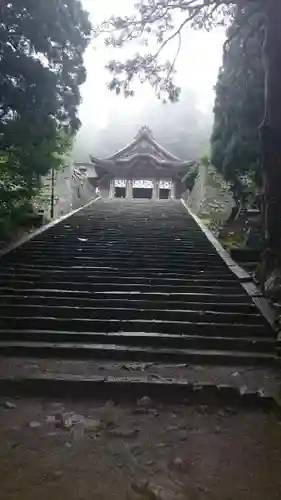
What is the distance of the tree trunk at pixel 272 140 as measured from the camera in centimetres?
740

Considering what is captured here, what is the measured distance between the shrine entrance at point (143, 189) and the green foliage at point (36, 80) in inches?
1047

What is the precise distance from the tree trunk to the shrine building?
25830 millimetres

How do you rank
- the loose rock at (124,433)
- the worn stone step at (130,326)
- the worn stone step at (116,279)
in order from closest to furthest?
the loose rock at (124,433) < the worn stone step at (130,326) < the worn stone step at (116,279)

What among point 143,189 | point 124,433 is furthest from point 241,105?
point 143,189

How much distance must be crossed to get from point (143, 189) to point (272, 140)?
31.3 metres

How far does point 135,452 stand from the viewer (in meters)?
3.57

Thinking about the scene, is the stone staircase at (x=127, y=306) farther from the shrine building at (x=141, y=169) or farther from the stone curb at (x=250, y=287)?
the shrine building at (x=141, y=169)

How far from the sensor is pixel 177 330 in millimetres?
6238

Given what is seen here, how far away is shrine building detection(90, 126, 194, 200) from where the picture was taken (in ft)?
113

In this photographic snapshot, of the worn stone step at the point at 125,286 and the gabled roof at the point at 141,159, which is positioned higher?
the gabled roof at the point at 141,159

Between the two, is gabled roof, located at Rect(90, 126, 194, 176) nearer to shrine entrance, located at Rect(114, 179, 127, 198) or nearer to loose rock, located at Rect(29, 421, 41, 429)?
shrine entrance, located at Rect(114, 179, 127, 198)

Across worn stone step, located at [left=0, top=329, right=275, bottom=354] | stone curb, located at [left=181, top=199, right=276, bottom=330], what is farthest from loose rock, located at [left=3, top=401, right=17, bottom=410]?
stone curb, located at [left=181, top=199, right=276, bottom=330]

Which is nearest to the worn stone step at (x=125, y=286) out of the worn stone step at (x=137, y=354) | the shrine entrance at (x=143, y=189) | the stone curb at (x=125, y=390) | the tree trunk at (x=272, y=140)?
the tree trunk at (x=272, y=140)

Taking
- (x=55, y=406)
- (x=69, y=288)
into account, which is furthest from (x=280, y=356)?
(x=69, y=288)
